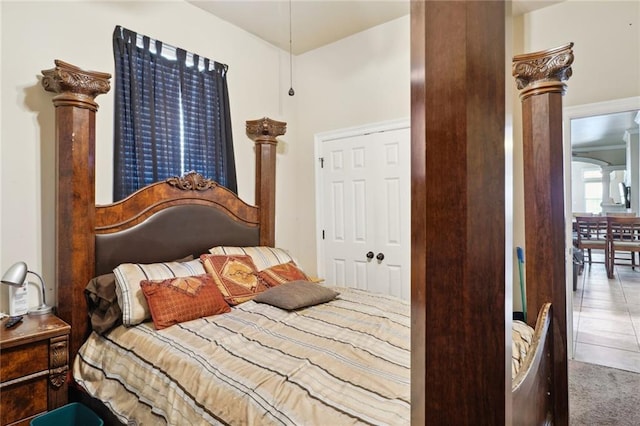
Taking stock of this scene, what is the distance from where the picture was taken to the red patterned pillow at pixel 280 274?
8.57 feet

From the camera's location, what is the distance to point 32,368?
70.3 inches

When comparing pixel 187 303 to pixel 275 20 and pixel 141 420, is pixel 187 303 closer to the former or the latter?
pixel 141 420

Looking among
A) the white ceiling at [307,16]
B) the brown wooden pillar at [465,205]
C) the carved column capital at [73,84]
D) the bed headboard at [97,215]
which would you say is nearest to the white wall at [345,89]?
the white ceiling at [307,16]

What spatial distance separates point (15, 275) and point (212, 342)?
1.18 metres

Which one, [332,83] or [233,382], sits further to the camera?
[332,83]

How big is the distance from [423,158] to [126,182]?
255cm

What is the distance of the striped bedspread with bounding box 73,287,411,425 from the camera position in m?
1.12

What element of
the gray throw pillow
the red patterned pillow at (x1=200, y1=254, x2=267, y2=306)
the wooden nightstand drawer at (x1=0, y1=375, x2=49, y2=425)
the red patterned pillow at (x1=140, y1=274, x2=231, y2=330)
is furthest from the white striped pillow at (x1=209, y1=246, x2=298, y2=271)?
the wooden nightstand drawer at (x1=0, y1=375, x2=49, y2=425)

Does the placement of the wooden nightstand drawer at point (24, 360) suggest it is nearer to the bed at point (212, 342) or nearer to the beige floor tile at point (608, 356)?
the bed at point (212, 342)

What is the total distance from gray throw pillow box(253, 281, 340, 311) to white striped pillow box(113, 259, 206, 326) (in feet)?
1.79

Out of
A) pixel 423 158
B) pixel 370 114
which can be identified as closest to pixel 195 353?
pixel 423 158

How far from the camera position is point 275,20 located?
10.8 feet

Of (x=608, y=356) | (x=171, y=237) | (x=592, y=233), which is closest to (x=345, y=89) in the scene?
(x=171, y=237)

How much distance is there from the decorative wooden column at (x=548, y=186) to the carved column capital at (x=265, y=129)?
89.5 inches
